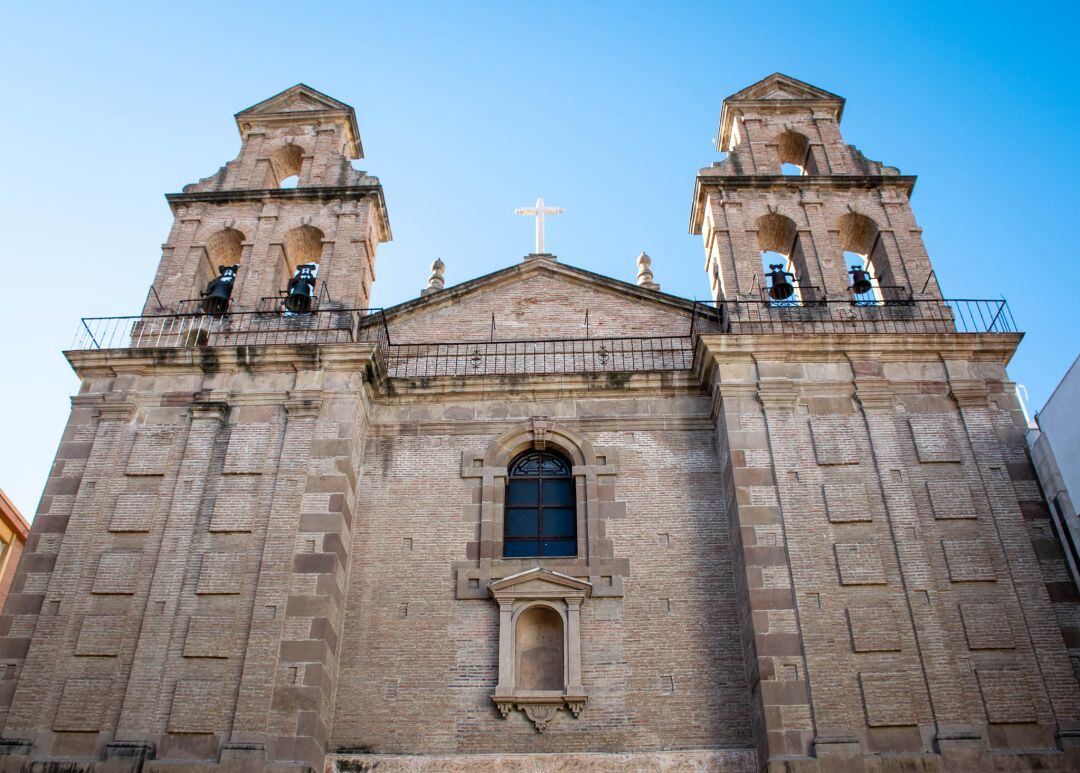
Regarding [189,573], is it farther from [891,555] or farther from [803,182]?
[803,182]

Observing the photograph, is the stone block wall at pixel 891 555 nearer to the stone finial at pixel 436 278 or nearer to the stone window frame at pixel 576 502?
the stone window frame at pixel 576 502

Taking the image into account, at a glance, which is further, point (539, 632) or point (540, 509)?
point (540, 509)

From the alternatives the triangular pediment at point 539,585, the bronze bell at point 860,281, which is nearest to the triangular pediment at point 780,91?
the bronze bell at point 860,281

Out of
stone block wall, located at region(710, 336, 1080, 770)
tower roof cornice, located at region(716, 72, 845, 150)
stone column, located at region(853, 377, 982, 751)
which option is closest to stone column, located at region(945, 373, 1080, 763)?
stone block wall, located at region(710, 336, 1080, 770)

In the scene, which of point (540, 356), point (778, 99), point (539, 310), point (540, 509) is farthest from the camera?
point (778, 99)

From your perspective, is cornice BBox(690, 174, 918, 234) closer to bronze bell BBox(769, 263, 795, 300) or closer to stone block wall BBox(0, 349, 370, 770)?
bronze bell BBox(769, 263, 795, 300)

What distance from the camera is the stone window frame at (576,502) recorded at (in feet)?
42.6

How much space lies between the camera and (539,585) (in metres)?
12.7

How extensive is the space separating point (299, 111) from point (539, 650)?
11.7 meters

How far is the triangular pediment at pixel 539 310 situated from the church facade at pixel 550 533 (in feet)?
0.19

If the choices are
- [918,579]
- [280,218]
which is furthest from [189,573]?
[918,579]

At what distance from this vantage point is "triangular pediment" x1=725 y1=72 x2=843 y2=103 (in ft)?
61.8

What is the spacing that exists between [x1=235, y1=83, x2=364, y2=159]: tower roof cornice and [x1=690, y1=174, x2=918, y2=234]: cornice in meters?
6.95

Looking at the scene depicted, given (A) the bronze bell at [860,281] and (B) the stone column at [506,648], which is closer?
(B) the stone column at [506,648]
